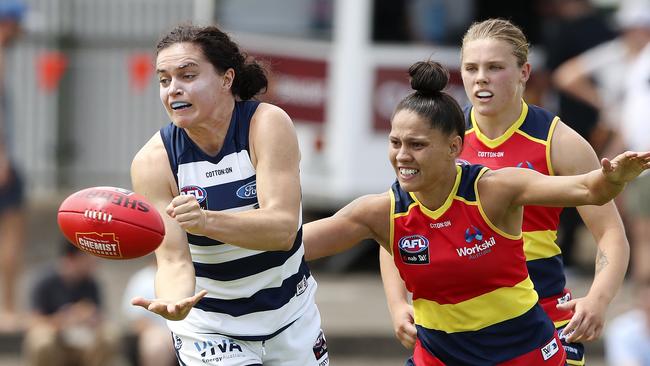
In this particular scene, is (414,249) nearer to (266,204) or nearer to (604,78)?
(266,204)

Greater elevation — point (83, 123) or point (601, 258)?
Result: point (601, 258)

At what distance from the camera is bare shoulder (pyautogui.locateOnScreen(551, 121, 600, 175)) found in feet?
18.0

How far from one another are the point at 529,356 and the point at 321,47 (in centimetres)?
694

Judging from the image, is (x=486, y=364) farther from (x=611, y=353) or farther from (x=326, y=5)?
(x=326, y=5)

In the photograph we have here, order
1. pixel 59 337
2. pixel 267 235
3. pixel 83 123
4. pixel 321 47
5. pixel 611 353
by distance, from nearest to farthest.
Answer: pixel 267 235 < pixel 611 353 < pixel 59 337 < pixel 321 47 < pixel 83 123

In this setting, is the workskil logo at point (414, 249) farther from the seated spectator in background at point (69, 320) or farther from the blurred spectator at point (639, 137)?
the seated spectator in background at point (69, 320)

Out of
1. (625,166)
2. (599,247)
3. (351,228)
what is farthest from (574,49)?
(625,166)

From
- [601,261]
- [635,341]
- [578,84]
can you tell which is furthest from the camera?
[578,84]

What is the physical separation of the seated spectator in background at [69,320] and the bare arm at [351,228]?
15.6ft

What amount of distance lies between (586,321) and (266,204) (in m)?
1.29

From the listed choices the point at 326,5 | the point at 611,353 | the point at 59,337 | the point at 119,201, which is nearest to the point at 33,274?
the point at 59,337

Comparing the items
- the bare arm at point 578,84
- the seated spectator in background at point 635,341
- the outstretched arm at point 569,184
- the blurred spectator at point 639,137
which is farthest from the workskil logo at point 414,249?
the bare arm at point 578,84

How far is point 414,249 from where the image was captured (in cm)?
520

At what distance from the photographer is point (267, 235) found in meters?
5.09
